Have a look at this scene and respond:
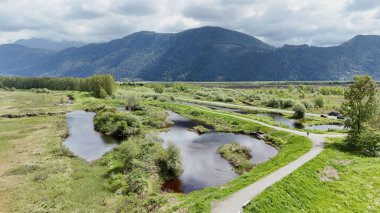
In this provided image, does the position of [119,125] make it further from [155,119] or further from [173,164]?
[173,164]

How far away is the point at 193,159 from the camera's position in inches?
2359

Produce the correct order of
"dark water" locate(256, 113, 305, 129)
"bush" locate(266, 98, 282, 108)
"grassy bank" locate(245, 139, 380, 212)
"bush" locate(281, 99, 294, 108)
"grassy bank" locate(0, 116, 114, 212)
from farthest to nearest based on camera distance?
"bush" locate(266, 98, 282, 108)
"bush" locate(281, 99, 294, 108)
"dark water" locate(256, 113, 305, 129)
"grassy bank" locate(0, 116, 114, 212)
"grassy bank" locate(245, 139, 380, 212)

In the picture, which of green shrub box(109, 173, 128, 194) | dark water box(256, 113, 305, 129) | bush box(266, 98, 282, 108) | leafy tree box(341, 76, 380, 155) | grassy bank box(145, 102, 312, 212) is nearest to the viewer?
grassy bank box(145, 102, 312, 212)

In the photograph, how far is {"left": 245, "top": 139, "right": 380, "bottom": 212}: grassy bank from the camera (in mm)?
37066

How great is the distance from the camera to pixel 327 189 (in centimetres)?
4319

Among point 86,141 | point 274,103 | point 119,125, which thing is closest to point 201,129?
point 119,125

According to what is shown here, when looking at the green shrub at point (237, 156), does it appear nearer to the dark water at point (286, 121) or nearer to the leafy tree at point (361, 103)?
the leafy tree at point (361, 103)

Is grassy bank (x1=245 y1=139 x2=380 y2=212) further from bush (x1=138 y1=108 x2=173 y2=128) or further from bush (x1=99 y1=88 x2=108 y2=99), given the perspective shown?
bush (x1=99 y1=88 x2=108 y2=99)

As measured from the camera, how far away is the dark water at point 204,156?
160ft

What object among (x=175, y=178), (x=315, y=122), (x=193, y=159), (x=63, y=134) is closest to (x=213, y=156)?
(x=193, y=159)

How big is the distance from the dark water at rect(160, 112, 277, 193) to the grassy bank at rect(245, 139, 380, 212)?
11.7m

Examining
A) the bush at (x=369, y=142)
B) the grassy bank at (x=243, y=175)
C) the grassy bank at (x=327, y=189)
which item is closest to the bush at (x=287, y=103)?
the grassy bank at (x=243, y=175)

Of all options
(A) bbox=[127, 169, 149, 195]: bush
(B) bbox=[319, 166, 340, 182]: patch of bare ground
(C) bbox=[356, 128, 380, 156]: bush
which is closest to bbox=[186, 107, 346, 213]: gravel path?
(B) bbox=[319, 166, 340, 182]: patch of bare ground

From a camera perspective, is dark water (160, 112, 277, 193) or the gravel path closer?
the gravel path
